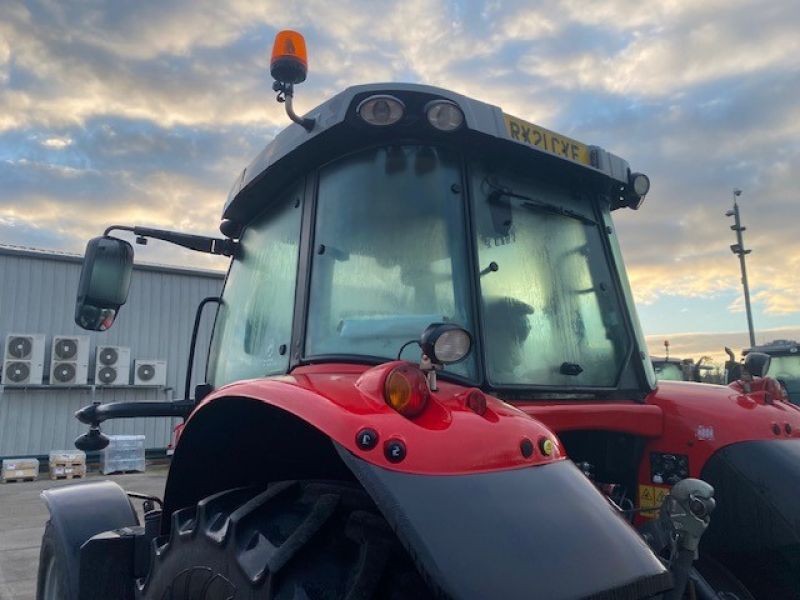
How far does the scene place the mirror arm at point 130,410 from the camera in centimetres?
287

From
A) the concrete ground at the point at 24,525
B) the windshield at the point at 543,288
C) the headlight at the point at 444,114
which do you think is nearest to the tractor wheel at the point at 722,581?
the windshield at the point at 543,288

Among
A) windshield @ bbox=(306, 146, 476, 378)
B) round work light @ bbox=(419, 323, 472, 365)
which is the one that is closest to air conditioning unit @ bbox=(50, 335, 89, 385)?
windshield @ bbox=(306, 146, 476, 378)

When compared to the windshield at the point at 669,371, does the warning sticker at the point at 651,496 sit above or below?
below

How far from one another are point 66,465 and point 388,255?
14980mm

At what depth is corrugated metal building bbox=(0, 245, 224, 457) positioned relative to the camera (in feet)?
52.3

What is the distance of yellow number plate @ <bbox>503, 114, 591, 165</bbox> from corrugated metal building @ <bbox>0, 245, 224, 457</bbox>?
14.0m

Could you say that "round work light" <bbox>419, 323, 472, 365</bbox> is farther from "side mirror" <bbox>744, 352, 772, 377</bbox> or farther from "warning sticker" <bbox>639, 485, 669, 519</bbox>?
"side mirror" <bbox>744, 352, 772, 377</bbox>

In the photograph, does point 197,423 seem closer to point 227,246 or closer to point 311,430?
point 311,430


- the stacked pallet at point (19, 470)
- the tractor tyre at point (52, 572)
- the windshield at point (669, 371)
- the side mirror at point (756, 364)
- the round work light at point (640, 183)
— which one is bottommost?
the stacked pallet at point (19, 470)

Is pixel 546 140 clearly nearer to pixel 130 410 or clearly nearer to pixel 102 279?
pixel 102 279

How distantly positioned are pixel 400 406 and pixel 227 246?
2017mm

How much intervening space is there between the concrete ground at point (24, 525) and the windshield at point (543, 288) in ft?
18.5

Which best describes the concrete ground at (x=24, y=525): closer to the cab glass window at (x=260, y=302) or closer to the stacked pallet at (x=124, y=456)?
the stacked pallet at (x=124, y=456)

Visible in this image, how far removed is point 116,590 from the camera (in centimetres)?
252
